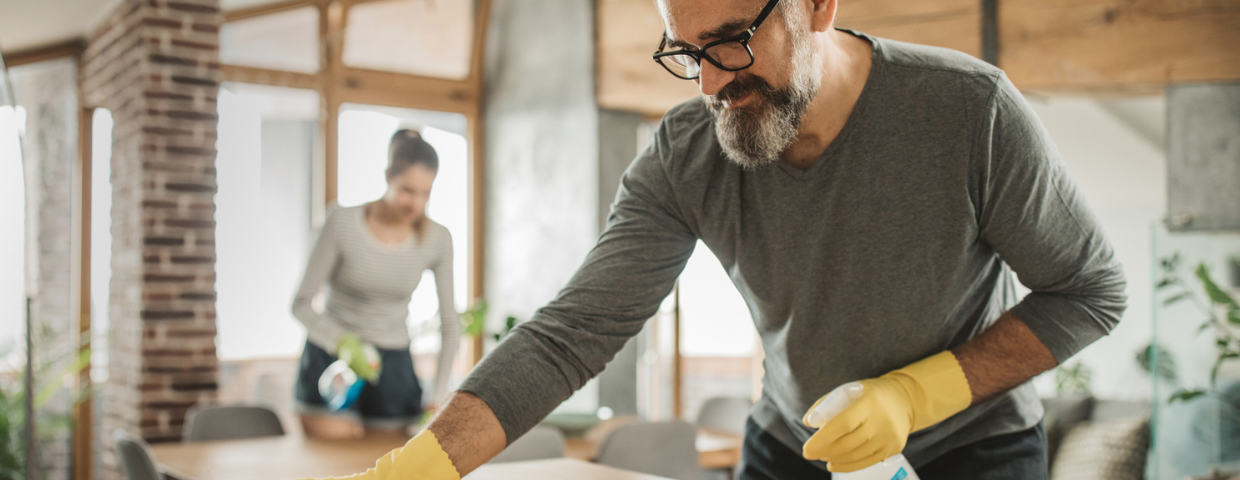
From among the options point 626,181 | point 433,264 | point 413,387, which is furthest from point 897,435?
point 433,264

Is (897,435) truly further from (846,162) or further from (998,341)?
(846,162)

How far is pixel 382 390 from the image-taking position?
283 centimetres

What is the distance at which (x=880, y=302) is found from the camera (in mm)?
1241

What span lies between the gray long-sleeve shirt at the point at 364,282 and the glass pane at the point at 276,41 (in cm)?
229

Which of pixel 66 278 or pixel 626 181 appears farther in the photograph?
pixel 66 278

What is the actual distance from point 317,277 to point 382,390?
1.34ft

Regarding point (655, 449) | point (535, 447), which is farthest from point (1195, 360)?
point (535, 447)

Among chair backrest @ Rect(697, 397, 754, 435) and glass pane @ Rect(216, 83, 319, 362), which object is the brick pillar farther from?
chair backrest @ Rect(697, 397, 754, 435)

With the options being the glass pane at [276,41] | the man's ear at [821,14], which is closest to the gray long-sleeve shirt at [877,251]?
the man's ear at [821,14]

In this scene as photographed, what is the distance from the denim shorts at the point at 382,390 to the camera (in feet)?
9.12

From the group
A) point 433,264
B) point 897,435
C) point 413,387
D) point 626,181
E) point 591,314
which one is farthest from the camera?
point 433,264

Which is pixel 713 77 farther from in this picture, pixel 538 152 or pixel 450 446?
pixel 538 152

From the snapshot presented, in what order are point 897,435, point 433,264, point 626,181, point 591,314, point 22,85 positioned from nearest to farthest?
point 897,435, point 591,314, point 626,181, point 433,264, point 22,85

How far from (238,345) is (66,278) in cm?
88
